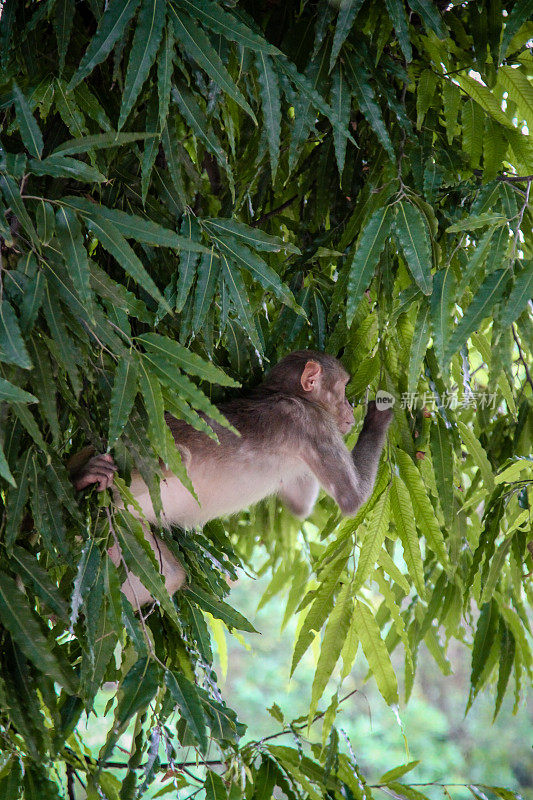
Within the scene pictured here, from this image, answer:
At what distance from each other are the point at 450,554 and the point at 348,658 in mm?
739

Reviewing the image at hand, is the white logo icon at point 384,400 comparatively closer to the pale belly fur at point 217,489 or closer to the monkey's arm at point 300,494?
the pale belly fur at point 217,489

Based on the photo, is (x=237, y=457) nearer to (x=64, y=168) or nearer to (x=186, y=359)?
(x=186, y=359)

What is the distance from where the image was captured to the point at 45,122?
9.62 feet

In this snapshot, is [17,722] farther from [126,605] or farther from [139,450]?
[139,450]

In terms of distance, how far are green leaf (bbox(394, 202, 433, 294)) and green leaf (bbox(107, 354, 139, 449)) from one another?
797 millimetres

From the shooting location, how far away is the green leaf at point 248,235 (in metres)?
2.58

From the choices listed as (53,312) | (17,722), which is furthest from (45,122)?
(17,722)

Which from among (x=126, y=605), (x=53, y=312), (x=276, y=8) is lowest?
(x=126, y=605)

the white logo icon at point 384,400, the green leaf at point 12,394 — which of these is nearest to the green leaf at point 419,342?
the white logo icon at point 384,400

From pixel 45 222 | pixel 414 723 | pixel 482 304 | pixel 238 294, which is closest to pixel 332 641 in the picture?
pixel 238 294

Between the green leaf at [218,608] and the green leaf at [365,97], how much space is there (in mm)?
1503

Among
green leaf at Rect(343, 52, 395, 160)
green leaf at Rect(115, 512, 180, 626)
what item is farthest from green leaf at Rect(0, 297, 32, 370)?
green leaf at Rect(343, 52, 395, 160)

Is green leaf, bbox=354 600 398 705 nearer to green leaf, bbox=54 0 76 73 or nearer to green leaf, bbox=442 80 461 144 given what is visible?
green leaf, bbox=442 80 461 144

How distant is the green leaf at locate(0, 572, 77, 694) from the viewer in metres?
2.10
